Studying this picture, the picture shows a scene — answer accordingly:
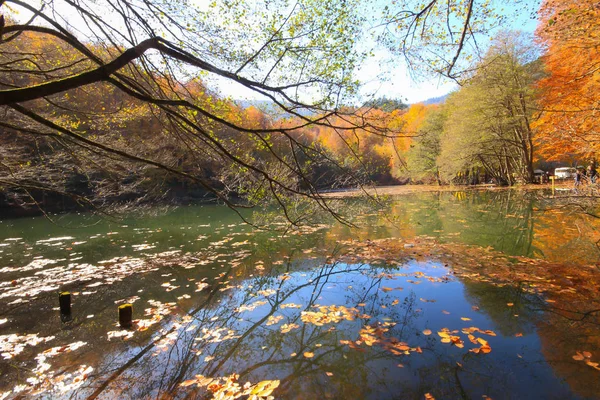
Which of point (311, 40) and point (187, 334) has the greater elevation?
point (311, 40)

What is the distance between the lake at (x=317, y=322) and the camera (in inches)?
125

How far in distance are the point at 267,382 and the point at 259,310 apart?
1.90m

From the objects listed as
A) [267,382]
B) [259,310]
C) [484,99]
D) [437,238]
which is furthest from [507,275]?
[484,99]

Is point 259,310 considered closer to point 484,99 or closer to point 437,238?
point 437,238

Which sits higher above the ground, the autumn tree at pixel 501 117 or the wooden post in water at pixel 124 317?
the autumn tree at pixel 501 117

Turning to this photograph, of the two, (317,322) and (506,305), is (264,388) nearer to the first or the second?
(317,322)

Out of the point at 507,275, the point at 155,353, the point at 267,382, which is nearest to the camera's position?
the point at 267,382

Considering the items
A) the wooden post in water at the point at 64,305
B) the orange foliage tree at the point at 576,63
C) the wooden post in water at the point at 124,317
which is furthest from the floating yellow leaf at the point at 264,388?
the orange foliage tree at the point at 576,63

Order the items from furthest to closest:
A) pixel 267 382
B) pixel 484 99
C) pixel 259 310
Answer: pixel 484 99 → pixel 259 310 → pixel 267 382

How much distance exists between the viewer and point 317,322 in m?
4.46

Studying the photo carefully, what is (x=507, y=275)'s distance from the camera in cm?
580

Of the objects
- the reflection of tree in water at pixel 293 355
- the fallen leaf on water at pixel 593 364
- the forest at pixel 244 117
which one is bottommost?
the reflection of tree in water at pixel 293 355

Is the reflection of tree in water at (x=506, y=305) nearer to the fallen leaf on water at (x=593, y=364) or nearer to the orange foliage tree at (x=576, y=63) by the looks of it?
the fallen leaf on water at (x=593, y=364)

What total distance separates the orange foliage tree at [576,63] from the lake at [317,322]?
310 cm
